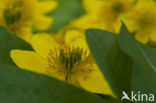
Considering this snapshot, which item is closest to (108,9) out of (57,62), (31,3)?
(31,3)

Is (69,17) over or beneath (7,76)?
beneath

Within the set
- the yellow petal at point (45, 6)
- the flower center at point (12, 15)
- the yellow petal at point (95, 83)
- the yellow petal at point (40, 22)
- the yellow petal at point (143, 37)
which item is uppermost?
the flower center at point (12, 15)

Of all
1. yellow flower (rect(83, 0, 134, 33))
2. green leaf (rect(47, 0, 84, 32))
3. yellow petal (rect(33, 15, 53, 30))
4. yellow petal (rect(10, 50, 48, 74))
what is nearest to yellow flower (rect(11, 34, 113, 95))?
yellow petal (rect(10, 50, 48, 74))

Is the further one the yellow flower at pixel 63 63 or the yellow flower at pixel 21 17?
the yellow flower at pixel 21 17

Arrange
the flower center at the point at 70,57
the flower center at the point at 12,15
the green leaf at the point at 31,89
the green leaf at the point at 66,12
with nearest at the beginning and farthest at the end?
the green leaf at the point at 31,89, the flower center at the point at 70,57, the flower center at the point at 12,15, the green leaf at the point at 66,12

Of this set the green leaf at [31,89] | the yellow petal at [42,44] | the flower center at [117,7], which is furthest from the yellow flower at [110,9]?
the green leaf at [31,89]

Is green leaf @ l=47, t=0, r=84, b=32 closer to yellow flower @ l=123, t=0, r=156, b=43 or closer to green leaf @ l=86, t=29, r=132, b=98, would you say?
yellow flower @ l=123, t=0, r=156, b=43

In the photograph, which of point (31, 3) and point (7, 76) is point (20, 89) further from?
point (31, 3)

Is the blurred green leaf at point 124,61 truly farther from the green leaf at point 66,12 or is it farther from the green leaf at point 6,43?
the green leaf at point 66,12
